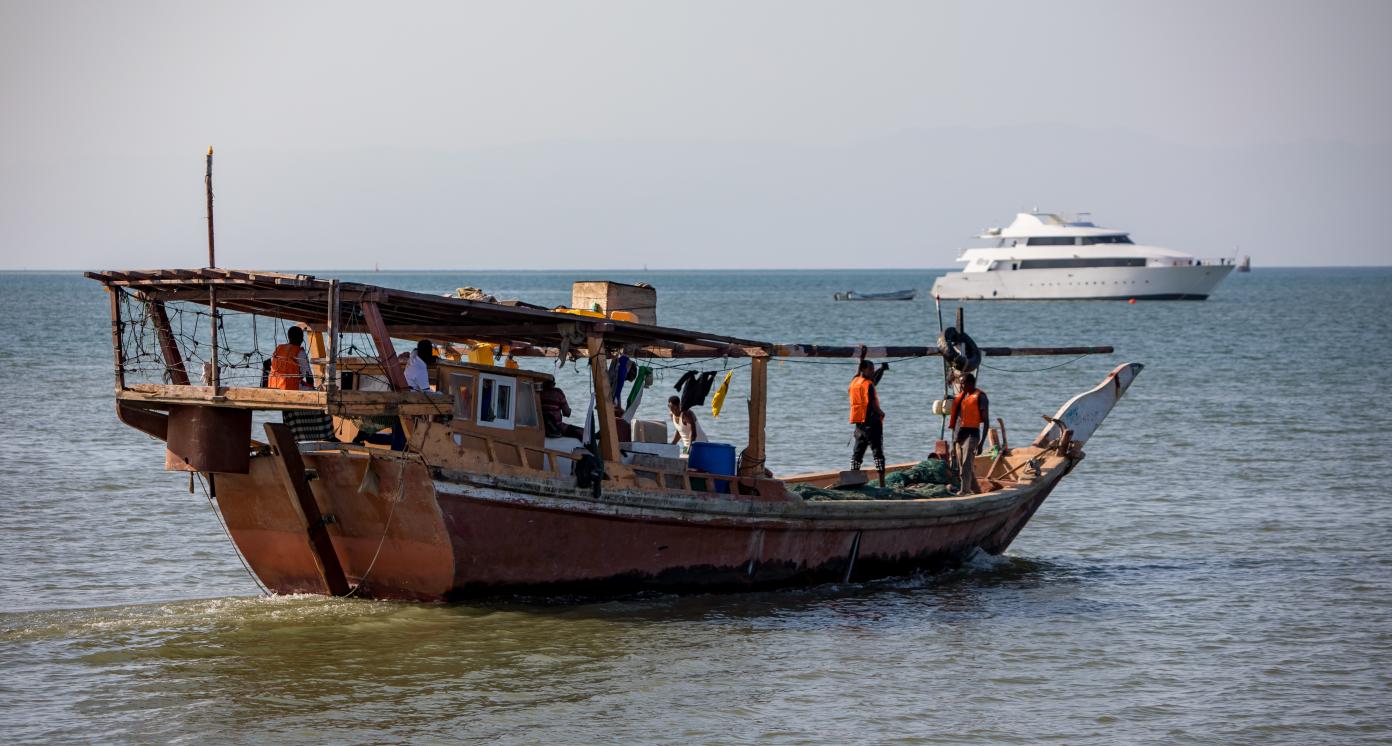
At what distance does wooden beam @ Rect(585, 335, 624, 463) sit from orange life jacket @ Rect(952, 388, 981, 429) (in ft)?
15.8

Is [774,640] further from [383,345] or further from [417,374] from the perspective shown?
[383,345]

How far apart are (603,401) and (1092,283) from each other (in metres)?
93.4

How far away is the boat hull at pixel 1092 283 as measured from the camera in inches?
4082

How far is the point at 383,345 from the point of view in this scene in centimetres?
1327

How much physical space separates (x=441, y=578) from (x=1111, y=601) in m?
7.13

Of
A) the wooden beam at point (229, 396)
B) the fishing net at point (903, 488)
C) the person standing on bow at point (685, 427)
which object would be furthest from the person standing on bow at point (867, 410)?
the wooden beam at point (229, 396)

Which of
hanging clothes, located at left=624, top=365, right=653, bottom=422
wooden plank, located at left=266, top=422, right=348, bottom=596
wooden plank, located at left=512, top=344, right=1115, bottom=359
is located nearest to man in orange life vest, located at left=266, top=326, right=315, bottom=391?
wooden plank, located at left=266, top=422, right=348, bottom=596

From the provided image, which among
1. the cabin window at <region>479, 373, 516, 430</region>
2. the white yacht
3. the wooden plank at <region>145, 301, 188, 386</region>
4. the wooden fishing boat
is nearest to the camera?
the wooden fishing boat

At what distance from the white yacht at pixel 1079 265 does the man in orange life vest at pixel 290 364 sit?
9064cm

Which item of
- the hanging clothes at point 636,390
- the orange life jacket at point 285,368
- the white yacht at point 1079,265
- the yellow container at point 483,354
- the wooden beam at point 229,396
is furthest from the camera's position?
the white yacht at point 1079,265

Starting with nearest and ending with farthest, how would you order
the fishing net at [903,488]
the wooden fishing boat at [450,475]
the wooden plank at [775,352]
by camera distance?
the wooden fishing boat at [450,475], the wooden plank at [775,352], the fishing net at [903,488]

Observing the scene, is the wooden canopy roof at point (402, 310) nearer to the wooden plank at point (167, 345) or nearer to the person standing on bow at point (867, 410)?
the wooden plank at point (167, 345)

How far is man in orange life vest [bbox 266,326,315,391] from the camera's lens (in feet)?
47.7

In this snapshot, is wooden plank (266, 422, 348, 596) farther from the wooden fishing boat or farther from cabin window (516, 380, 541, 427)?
cabin window (516, 380, 541, 427)
